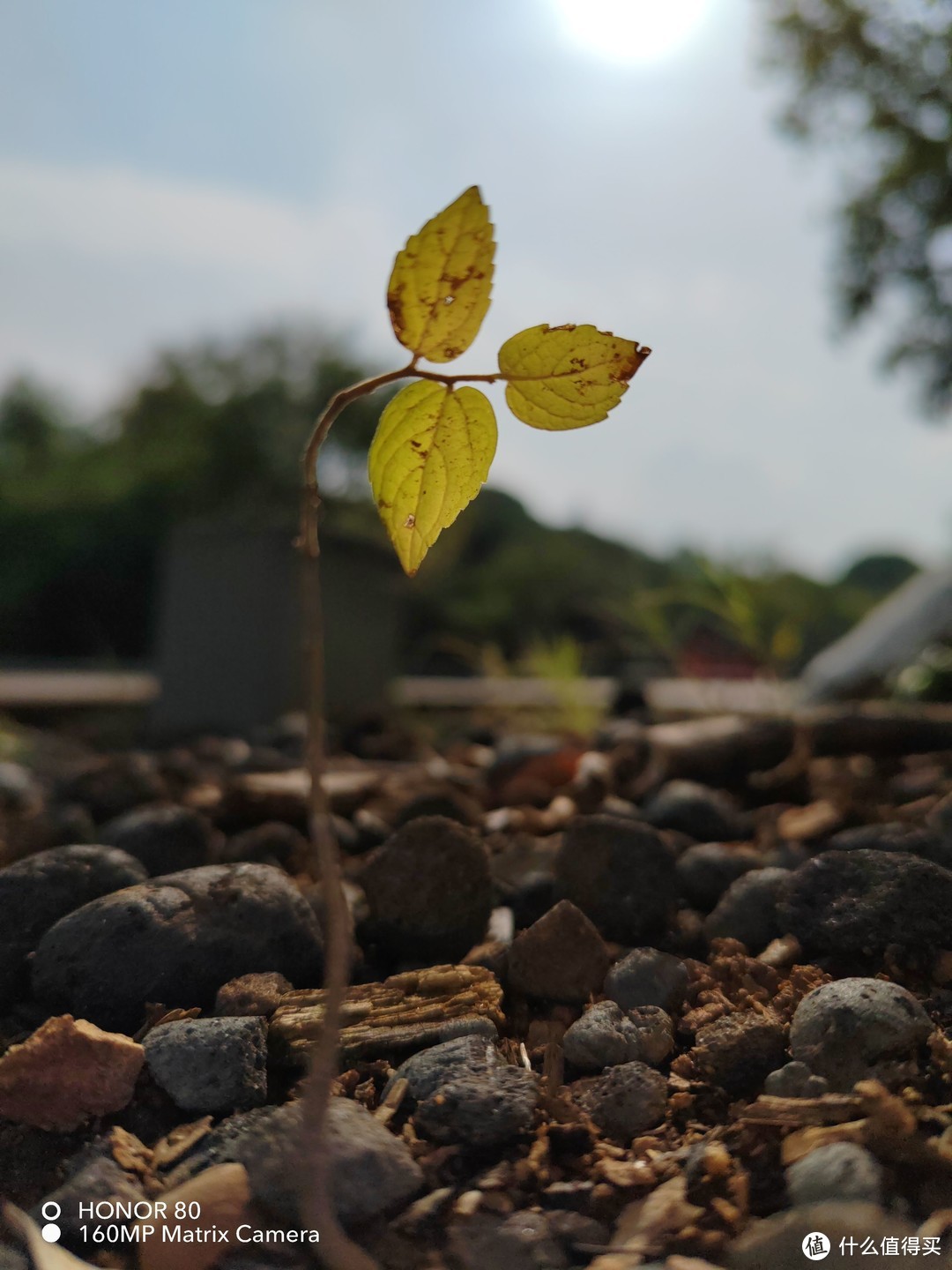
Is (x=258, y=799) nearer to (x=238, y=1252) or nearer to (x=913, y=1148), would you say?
(x=238, y=1252)

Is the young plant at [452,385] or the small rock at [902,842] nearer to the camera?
the young plant at [452,385]

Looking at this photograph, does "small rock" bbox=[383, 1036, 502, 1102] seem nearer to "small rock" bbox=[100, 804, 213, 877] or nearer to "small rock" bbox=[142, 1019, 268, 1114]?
"small rock" bbox=[142, 1019, 268, 1114]

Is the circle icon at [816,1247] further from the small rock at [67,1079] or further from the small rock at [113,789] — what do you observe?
the small rock at [113,789]

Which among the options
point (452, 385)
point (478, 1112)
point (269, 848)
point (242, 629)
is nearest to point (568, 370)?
point (452, 385)

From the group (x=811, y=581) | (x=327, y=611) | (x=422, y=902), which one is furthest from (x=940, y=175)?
(x=422, y=902)

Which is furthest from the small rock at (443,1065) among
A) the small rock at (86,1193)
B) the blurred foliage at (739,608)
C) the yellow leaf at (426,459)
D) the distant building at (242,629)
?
the distant building at (242,629)

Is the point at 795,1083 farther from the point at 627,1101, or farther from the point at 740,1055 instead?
the point at 627,1101
